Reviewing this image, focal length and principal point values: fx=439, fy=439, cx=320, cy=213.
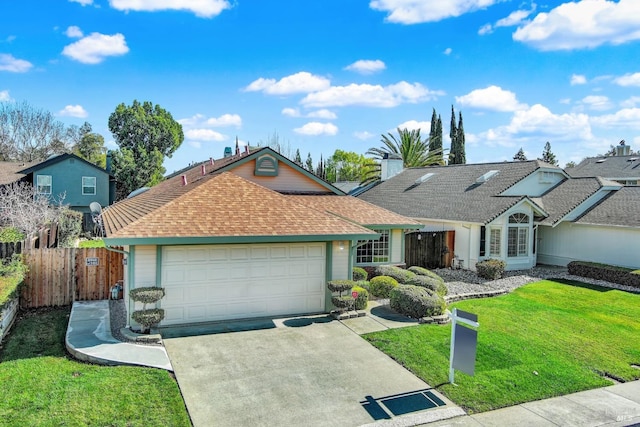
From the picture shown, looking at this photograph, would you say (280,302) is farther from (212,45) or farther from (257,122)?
(257,122)

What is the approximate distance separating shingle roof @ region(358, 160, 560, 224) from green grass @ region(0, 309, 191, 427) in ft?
53.2

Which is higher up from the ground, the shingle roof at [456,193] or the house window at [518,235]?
the shingle roof at [456,193]

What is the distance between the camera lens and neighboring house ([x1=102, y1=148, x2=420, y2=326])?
35.9 ft

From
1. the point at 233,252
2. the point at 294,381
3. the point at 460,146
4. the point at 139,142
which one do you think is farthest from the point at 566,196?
the point at 139,142

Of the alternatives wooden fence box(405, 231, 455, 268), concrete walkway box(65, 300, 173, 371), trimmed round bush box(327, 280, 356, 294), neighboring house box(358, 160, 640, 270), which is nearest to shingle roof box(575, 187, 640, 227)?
neighboring house box(358, 160, 640, 270)

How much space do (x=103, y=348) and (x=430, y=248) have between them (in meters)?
15.2

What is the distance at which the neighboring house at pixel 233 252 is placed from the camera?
1095 centimetres

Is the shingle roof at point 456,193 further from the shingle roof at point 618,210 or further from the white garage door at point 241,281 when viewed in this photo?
the white garage door at point 241,281

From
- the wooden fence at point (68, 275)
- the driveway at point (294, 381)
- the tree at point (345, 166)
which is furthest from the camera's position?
the tree at point (345, 166)

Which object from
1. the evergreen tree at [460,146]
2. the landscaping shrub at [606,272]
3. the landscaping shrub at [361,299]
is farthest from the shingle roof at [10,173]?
the evergreen tree at [460,146]

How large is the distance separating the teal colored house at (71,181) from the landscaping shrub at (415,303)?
93.8 feet

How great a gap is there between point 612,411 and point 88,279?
14.2 meters

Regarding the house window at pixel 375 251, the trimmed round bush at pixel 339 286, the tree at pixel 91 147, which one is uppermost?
the tree at pixel 91 147

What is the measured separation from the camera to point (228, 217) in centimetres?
1206
